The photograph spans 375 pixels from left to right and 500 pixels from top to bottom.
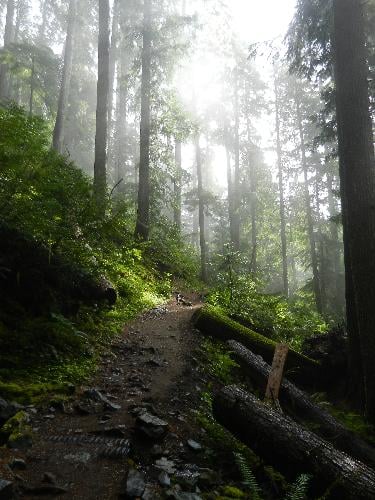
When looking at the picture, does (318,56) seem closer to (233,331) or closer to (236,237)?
(233,331)

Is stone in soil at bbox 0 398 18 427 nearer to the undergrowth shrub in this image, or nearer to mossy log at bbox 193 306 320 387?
the undergrowth shrub

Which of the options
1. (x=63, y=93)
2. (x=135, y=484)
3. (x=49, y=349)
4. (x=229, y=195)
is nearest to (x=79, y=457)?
(x=135, y=484)

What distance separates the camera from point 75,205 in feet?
28.1

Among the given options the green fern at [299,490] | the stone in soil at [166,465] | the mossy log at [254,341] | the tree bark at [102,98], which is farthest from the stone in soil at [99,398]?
the tree bark at [102,98]

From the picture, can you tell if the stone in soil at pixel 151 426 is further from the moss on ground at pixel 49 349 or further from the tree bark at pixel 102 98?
the tree bark at pixel 102 98

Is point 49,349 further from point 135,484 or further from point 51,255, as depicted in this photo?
point 135,484

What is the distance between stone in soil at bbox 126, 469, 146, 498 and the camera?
→ 11.0 feet

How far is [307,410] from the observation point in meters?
6.45

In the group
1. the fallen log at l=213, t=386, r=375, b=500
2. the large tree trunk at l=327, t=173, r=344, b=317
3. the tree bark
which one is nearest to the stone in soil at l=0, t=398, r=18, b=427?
the fallen log at l=213, t=386, r=375, b=500

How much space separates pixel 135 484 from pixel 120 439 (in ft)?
2.44

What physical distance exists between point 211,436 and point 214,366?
8.74 ft

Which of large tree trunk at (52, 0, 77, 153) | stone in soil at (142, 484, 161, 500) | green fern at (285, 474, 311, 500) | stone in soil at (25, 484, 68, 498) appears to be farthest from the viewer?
large tree trunk at (52, 0, 77, 153)

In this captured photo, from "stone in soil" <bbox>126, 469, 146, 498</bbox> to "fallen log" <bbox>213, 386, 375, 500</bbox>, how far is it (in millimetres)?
1490

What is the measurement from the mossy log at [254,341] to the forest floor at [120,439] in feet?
7.69
